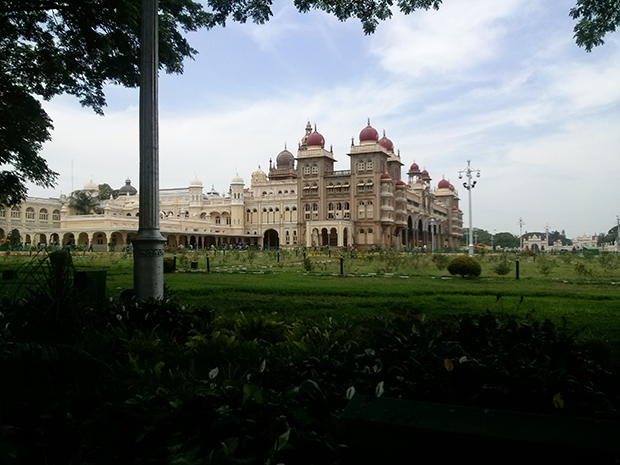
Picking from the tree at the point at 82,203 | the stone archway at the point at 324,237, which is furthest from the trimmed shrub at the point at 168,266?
the tree at the point at 82,203

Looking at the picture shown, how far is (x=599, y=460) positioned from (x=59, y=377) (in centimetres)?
247

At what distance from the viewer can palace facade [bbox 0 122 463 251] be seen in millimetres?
46781

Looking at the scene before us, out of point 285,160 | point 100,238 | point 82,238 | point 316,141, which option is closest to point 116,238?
point 100,238

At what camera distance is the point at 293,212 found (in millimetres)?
56844

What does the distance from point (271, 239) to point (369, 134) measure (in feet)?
63.1

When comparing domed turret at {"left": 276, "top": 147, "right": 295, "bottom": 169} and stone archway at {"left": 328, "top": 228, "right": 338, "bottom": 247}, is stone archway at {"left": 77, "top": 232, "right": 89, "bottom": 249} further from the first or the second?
domed turret at {"left": 276, "top": 147, "right": 295, "bottom": 169}

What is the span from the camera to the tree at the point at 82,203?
6391cm

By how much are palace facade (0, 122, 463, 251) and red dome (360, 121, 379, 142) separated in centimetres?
11

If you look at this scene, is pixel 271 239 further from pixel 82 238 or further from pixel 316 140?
pixel 82 238

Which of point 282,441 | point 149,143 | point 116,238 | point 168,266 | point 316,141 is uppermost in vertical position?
point 316,141

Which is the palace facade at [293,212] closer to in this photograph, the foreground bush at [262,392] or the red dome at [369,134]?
the red dome at [369,134]

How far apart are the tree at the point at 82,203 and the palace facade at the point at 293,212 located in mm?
1073

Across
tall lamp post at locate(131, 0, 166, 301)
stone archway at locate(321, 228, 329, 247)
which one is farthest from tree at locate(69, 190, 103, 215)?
tall lamp post at locate(131, 0, 166, 301)

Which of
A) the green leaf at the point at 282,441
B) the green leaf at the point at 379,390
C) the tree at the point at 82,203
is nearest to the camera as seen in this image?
the green leaf at the point at 282,441
